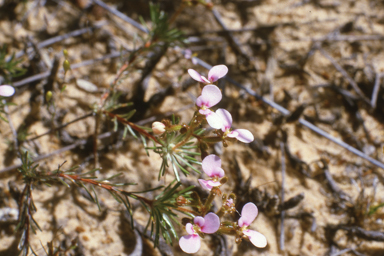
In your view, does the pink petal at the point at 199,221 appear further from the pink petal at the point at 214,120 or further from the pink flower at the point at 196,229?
the pink petal at the point at 214,120

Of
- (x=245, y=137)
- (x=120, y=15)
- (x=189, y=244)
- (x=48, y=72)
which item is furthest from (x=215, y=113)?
(x=120, y=15)

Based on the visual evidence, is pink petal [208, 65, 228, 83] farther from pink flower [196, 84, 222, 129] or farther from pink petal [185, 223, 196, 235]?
pink petal [185, 223, 196, 235]

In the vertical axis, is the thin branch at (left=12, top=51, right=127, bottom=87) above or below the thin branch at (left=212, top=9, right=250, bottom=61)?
below

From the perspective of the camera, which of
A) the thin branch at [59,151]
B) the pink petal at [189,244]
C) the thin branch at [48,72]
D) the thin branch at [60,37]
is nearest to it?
the pink petal at [189,244]

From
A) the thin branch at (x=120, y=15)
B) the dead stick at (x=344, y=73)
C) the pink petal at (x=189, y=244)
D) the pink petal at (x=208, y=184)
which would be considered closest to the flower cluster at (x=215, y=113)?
the pink petal at (x=208, y=184)

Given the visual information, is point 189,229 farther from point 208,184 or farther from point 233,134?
point 233,134

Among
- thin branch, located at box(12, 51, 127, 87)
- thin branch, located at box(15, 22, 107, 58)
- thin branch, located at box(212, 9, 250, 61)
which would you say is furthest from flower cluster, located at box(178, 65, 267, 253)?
thin branch, located at box(15, 22, 107, 58)

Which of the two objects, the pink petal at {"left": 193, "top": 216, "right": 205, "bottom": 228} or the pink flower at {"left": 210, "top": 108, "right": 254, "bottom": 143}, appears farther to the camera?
the pink flower at {"left": 210, "top": 108, "right": 254, "bottom": 143}
